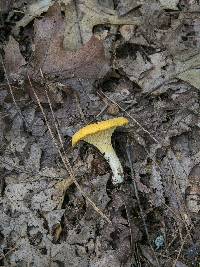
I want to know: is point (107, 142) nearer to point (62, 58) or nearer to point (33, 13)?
point (62, 58)

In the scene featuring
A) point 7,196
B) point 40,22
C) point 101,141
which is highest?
point 40,22

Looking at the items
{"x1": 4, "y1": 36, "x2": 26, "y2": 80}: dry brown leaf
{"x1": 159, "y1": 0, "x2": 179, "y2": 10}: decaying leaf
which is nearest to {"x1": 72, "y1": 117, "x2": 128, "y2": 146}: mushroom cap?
{"x1": 4, "y1": 36, "x2": 26, "y2": 80}: dry brown leaf

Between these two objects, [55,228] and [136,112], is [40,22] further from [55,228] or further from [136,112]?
[55,228]

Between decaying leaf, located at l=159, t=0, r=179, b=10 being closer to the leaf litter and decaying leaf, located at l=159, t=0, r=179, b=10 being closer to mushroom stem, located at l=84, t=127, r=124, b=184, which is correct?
the leaf litter

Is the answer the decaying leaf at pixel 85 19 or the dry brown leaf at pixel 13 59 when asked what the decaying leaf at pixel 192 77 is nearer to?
the decaying leaf at pixel 85 19

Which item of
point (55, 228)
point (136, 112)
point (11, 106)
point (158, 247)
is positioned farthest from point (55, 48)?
point (158, 247)

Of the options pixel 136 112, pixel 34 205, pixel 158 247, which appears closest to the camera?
pixel 158 247

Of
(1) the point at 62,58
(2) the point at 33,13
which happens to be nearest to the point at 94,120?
(1) the point at 62,58
